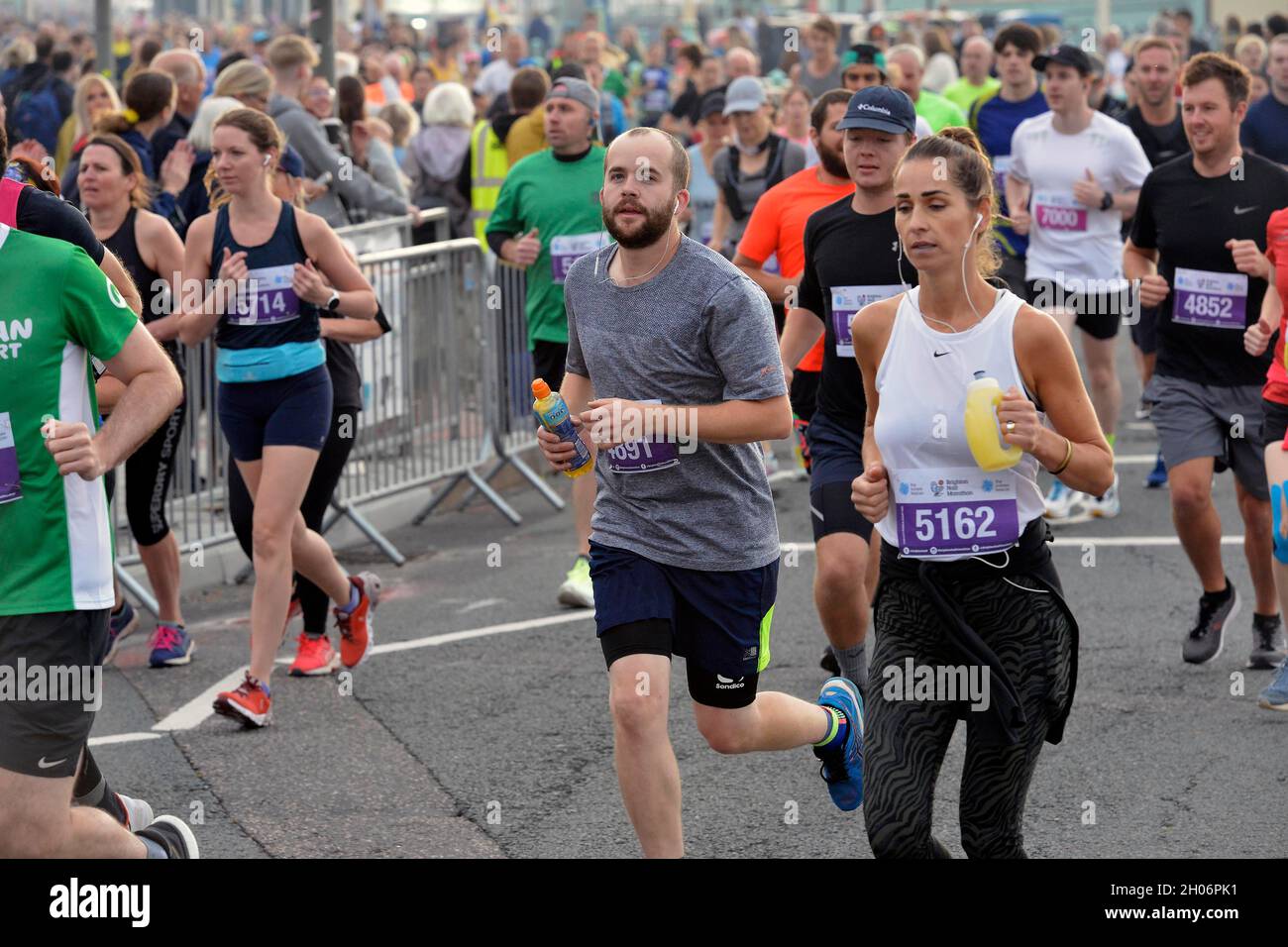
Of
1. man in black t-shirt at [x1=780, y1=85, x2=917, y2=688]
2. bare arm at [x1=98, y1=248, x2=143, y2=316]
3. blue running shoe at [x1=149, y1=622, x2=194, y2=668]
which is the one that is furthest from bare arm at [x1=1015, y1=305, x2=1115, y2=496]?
blue running shoe at [x1=149, y1=622, x2=194, y2=668]

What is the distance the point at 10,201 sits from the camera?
5.26m

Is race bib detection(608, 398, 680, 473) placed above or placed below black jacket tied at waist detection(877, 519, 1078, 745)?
above

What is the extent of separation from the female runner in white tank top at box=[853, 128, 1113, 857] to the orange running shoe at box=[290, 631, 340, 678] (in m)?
3.67

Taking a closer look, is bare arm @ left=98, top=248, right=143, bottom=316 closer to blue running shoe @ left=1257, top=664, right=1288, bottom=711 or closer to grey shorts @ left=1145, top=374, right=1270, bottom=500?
grey shorts @ left=1145, top=374, right=1270, bottom=500

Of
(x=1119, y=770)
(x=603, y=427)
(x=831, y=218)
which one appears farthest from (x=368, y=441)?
(x=603, y=427)

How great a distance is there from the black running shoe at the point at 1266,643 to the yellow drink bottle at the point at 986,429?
3559 mm

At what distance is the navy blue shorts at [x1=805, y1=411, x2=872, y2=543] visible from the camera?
21.5ft

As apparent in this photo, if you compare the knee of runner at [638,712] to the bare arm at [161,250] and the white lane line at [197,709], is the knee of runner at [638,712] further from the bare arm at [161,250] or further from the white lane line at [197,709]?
the bare arm at [161,250]

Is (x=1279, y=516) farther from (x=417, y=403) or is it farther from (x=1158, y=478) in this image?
(x=417, y=403)

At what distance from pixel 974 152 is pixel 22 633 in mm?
2412

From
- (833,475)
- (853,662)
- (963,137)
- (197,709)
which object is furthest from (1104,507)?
(963,137)

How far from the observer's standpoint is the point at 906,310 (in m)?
4.72

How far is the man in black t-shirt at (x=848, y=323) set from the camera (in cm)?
653
